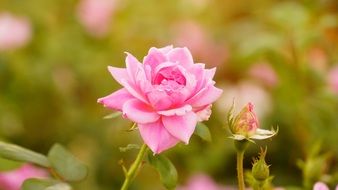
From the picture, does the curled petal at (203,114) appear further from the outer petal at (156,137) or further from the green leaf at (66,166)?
the green leaf at (66,166)

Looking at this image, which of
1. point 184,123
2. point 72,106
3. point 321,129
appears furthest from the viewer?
point 72,106

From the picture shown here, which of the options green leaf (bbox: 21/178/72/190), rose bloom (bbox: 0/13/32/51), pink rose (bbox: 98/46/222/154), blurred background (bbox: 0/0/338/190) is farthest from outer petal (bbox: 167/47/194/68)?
rose bloom (bbox: 0/13/32/51)

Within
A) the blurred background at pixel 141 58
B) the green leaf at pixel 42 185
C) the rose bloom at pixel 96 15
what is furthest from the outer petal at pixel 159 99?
the rose bloom at pixel 96 15

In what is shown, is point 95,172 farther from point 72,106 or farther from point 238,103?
point 238,103

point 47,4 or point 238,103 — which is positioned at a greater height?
point 47,4

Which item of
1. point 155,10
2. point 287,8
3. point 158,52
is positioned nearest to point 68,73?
point 155,10

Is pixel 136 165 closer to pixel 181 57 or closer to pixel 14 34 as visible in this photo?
pixel 181 57
